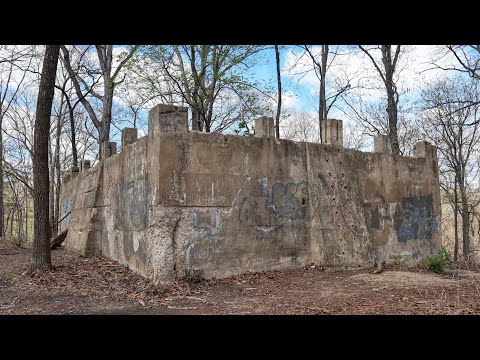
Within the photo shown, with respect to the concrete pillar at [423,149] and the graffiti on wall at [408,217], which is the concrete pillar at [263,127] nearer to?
the graffiti on wall at [408,217]

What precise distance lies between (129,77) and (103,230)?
32.9ft

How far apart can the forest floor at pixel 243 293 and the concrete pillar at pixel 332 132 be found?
10.9 ft

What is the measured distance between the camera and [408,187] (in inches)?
509

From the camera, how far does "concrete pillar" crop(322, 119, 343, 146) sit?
37.6 feet

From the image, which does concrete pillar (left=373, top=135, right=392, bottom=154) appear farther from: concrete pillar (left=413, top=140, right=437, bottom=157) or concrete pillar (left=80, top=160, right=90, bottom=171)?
concrete pillar (left=80, top=160, right=90, bottom=171)

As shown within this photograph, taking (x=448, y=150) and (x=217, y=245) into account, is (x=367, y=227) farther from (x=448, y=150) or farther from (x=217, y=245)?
(x=448, y=150)

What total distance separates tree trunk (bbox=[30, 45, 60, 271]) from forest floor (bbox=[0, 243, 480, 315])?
19.7 inches

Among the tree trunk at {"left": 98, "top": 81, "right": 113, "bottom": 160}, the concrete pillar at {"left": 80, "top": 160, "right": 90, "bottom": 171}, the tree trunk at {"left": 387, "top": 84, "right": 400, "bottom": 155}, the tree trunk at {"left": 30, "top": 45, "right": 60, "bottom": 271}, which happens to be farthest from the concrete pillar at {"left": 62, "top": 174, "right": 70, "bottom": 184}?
the tree trunk at {"left": 387, "top": 84, "right": 400, "bottom": 155}

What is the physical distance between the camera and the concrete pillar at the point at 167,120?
912 cm

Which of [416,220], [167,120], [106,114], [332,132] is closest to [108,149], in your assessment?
[167,120]

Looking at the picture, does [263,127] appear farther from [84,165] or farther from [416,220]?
[84,165]

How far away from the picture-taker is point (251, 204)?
9844 mm
